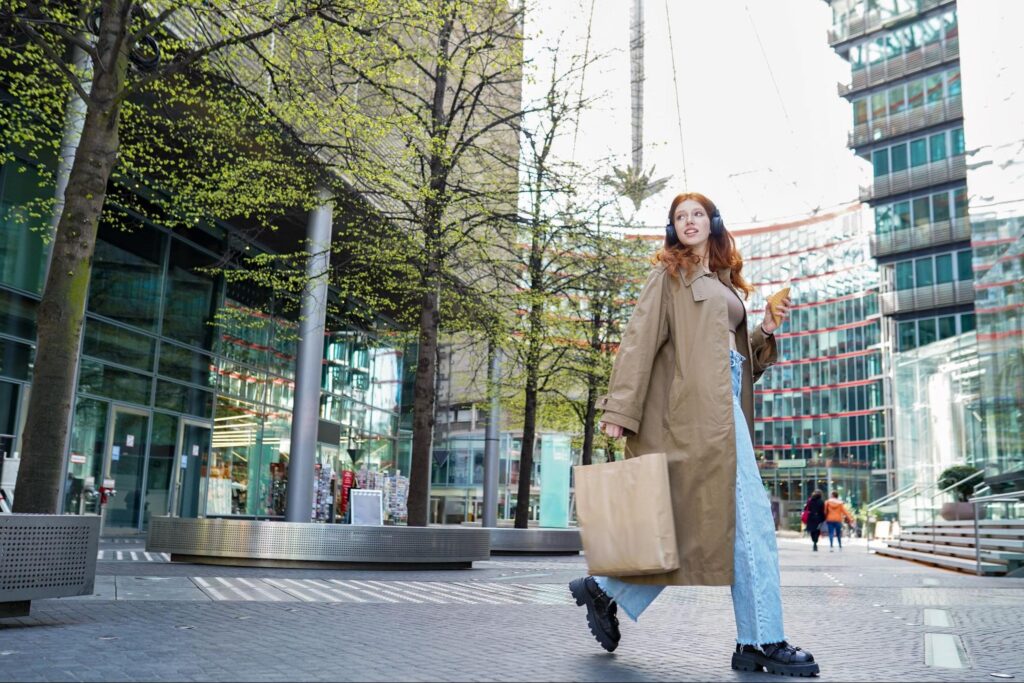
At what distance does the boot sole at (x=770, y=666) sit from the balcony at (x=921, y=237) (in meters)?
48.1

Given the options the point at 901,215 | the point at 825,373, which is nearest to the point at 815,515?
the point at 901,215

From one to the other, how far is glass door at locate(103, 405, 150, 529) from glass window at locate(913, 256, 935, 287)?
1593 inches

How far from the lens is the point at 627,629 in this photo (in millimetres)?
5527

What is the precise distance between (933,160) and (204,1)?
4826cm

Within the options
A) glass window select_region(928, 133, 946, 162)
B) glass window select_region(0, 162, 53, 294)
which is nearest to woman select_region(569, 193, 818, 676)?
glass window select_region(0, 162, 53, 294)

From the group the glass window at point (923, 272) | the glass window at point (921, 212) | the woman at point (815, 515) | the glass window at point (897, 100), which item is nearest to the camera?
the woman at point (815, 515)

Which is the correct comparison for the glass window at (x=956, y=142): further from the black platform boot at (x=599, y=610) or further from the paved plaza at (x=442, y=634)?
the black platform boot at (x=599, y=610)

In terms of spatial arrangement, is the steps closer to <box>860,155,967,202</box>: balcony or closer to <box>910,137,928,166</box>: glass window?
<box>860,155,967,202</box>: balcony

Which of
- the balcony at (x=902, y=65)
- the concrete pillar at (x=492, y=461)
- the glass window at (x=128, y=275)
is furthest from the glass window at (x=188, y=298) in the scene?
the balcony at (x=902, y=65)

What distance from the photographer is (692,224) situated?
4273mm

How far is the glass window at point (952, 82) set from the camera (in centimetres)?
5031

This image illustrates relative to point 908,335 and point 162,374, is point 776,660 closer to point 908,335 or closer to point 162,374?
point 162,374

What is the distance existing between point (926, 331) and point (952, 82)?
1318cm

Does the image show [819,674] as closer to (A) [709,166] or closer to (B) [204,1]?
(B) [204,1]
